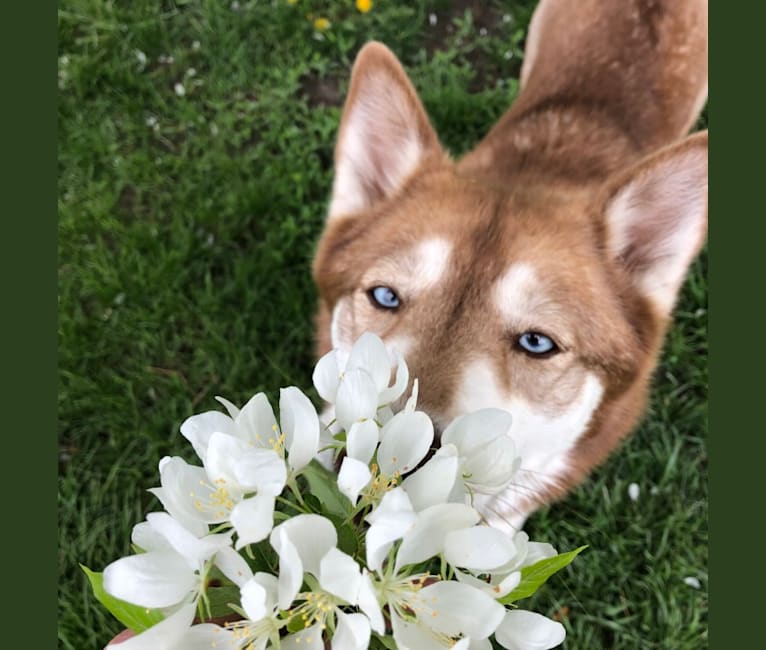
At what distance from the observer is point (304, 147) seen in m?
3.06

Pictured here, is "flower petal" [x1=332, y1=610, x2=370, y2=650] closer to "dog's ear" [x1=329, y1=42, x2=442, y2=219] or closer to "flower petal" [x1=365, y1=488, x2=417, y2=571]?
"flower petal" [x1=365, y1=488, x2=417, y2=571]

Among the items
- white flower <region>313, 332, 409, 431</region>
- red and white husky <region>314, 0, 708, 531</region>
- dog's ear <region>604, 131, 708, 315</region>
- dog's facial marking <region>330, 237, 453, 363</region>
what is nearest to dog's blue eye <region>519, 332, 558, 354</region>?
red and white husky <region>314, 0, 708, 531</region>

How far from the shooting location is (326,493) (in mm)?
822

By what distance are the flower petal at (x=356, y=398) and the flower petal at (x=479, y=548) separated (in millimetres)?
184

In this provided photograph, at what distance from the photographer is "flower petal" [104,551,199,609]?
2.38ft

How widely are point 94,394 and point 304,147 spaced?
4.93 ft

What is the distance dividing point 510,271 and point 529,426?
43 cm

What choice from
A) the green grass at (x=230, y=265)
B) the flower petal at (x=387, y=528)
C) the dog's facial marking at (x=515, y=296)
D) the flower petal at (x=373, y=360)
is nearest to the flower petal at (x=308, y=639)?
the flower petal at (x=387, y=528)

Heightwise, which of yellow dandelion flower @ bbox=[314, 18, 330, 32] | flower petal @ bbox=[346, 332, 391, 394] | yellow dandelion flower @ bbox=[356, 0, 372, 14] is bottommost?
flower petal @ bbox=[346, 332, 391, 394]

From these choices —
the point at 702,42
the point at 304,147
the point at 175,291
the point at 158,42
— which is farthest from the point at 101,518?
the point at 702,42

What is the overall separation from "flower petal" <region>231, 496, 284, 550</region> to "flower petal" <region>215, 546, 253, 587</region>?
0.03m

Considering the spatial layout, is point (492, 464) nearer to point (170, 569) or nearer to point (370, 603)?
point (370, 603)

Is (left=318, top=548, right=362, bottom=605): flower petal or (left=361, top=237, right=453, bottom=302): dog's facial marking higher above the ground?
(left=318, top=548, right=362, bottom=605): flower petal

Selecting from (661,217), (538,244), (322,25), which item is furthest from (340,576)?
(322,25)
